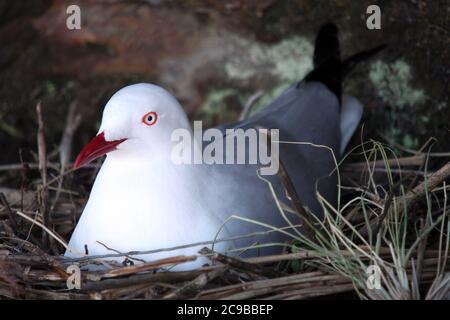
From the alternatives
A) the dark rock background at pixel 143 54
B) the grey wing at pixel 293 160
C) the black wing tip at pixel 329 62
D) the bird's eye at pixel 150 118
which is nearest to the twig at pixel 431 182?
the grey wing at pixel 293 160

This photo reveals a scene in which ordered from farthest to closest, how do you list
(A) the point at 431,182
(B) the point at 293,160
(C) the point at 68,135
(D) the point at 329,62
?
(C) the point at 68,135, (D) the point at 329,62, (B) the point at 293,160, (A) the point at 431,182

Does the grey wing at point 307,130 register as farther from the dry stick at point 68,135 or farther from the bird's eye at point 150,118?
the dry stick at point 68,135

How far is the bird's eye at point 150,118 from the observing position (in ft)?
9.12

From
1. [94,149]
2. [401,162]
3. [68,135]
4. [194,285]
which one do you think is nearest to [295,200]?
[194,285]

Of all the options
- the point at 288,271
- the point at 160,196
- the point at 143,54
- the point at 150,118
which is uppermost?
the point at 143,54

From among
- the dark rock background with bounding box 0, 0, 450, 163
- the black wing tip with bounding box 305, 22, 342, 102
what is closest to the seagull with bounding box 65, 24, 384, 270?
the black wing tip with bounding box 305, 22, 342, 102

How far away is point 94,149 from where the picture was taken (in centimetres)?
268

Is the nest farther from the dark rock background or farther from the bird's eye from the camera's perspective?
the dark rock background

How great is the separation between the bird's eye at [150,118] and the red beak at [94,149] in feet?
0.43

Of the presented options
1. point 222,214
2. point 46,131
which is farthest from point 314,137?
point 46,131

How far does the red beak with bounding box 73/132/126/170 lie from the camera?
267 centimetres

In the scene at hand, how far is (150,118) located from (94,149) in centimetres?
24

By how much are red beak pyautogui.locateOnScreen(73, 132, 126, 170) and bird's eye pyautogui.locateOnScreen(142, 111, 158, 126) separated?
0.43 ft

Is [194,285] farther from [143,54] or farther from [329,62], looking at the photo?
[143,54]
